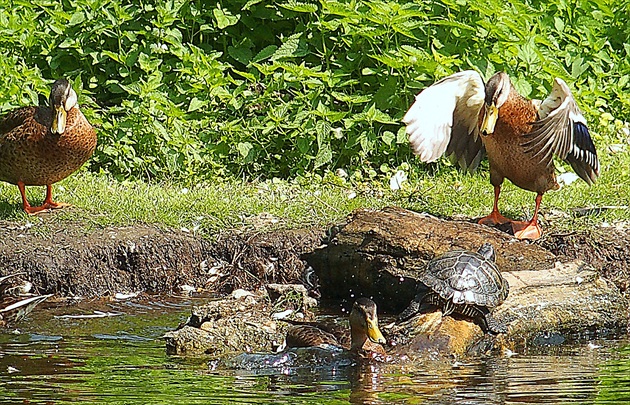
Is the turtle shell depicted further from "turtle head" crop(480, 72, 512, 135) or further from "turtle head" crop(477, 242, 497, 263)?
"turtle head" crop(480, 72, 512, 135)

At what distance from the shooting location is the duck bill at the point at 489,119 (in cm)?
788

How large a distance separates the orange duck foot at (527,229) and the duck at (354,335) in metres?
1.93

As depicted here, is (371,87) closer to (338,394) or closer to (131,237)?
(131,237)

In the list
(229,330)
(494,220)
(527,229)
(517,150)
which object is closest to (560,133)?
(517,150)

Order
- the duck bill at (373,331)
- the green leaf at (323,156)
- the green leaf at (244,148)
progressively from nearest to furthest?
the duck bill at (373,331)
the green leaf at (323,156)
the green leaf at (244,148)

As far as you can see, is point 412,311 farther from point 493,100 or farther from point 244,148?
point 244,148

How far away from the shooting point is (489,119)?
7883 millimetres

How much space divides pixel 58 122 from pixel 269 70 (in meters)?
2.67

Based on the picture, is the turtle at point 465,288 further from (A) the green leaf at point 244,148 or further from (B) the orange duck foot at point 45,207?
(A) the green leaf at point 244,148

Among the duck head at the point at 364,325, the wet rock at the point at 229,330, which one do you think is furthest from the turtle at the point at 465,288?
the wet rock at the point at 229,330

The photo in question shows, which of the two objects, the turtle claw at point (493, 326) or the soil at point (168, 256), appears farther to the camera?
the soil at point (168, 256)

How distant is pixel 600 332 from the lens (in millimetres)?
6680

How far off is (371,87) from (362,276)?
3.52 meters

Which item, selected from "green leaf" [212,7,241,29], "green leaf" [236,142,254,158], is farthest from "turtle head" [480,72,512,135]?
"green leaf" [212,7,241,29]
